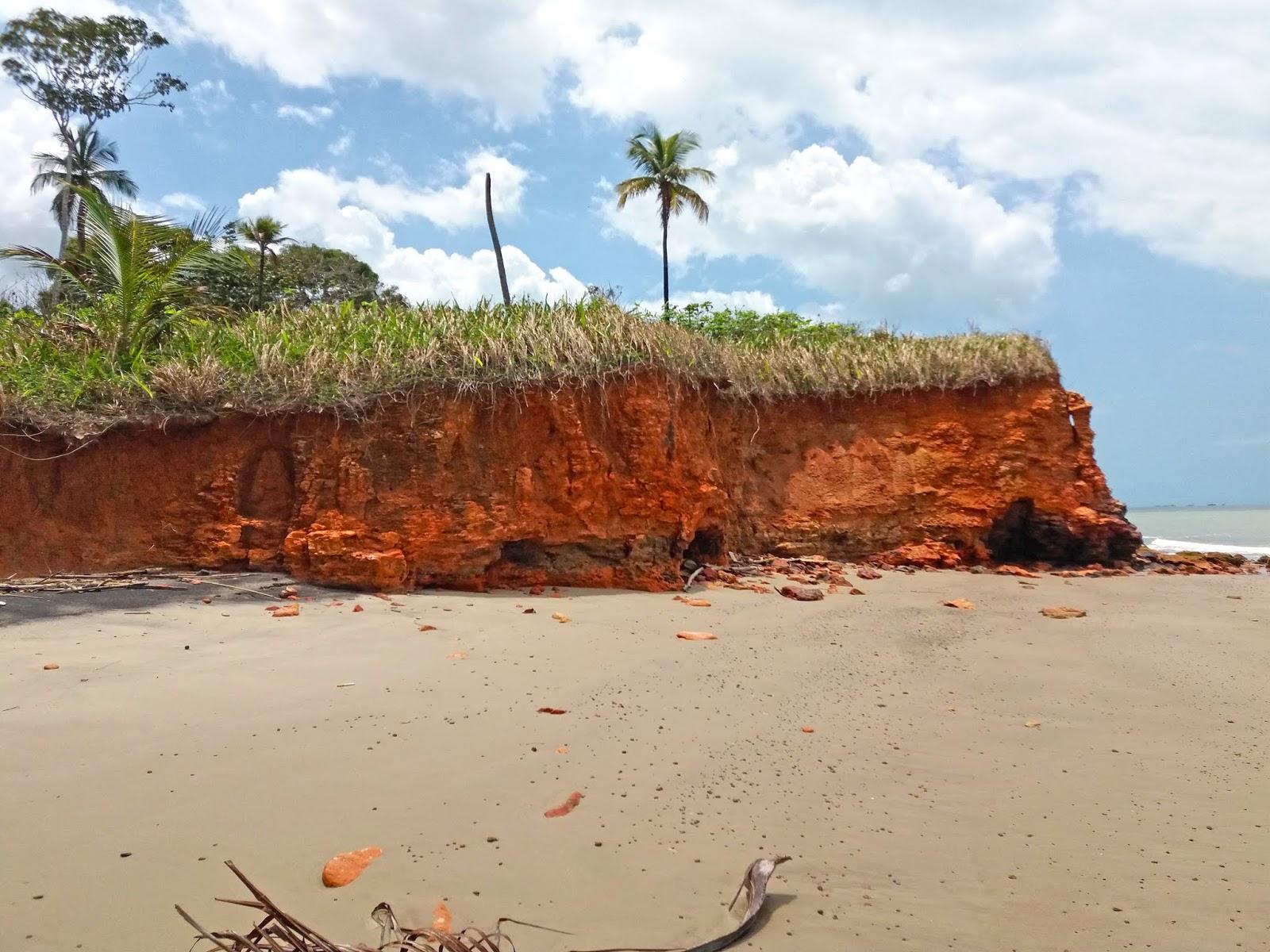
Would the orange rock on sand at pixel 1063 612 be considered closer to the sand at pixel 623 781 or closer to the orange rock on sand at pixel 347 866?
the sand at pixel 623 781

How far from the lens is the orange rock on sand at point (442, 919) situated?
80.1 inches

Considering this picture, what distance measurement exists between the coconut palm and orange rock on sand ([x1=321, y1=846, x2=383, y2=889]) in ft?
20.8

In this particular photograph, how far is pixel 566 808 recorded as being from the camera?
274cm

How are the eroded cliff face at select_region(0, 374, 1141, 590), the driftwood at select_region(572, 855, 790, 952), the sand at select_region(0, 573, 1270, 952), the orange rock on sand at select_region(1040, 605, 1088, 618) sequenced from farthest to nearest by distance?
1. the eroded cliff face at select_region(0, 374, 1141, 590)
2. the orange rock on sand at select_region(1040, 605, 1088, 618)
3. the sand at select_region(0, 573, 1270, 952)
4. the driftwood at select_region(572, 855, 790, 952)

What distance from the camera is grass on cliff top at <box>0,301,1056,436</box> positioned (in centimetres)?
655

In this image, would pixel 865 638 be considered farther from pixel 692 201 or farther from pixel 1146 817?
pixel 692 201

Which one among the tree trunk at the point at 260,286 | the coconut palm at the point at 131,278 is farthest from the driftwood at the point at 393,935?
the tree trunk at the point at 260,286

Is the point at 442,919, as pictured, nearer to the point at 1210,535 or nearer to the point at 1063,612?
the point at 1063,612

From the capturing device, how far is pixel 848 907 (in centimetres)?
222

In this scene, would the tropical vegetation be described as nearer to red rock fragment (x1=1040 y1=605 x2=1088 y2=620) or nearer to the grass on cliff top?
the grass on cliff top

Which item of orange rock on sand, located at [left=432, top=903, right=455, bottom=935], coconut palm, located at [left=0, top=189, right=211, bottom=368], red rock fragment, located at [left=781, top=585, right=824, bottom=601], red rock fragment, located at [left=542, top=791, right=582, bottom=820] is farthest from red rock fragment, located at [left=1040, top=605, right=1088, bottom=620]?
coconut palm, located at [left=0, top=189, right=211, bottom=368]

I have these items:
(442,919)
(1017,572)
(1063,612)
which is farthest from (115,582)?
(1017,572)

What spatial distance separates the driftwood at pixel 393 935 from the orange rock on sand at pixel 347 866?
18cm

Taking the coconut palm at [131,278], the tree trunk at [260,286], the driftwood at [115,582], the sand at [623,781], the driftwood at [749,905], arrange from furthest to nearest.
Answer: the tree trunk at [260,286], the coconut palm at [131,278], the driftwood at [115,582], the sand at [623,781], the driftwood at [749,905]
